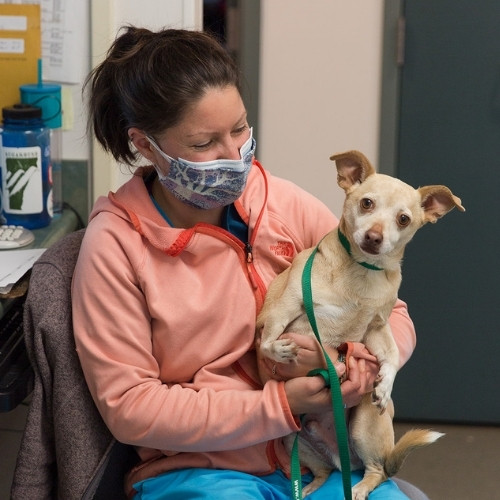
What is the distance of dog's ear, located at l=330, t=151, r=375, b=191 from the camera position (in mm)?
1539

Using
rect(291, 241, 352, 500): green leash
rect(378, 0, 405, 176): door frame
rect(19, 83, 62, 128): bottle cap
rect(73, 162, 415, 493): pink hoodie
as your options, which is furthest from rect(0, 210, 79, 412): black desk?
rect(378, 0, 405, 176): door frame

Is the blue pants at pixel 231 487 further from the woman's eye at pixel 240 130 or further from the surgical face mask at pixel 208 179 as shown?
the woman's eye at pixel 240 130

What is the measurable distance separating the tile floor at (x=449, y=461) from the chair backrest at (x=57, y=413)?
3.52 feet

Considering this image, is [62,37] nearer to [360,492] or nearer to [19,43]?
A: [19,43]

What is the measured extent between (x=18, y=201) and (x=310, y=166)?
970mm

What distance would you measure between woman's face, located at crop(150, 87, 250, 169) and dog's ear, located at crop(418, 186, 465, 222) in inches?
12.8

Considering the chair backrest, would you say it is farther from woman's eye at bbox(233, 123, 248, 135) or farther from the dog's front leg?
the dog's front leg

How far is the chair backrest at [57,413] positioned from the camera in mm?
1497

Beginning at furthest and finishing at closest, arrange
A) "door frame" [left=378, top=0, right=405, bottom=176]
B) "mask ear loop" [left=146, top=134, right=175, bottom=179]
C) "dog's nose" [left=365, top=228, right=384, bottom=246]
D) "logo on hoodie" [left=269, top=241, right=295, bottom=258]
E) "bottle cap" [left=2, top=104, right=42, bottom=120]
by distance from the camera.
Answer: "door frame" [left=378, top=0, right=405, bottom=176] < "bottle cap" [left=2, top=104, right=42, bottom=120] < "logo on hoodie" [left=269, top=241, right=295, bottom=258] < "mask ear loop" [left=146, top=134, right=175, bottom=179] < "dog's nose" [left=365, top=228, right=384, bottom=246]

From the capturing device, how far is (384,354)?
158 centimetres

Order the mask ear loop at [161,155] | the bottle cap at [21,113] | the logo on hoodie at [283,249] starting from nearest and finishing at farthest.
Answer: the mask ear loop at [161,155] → the logo on hoodie at [283,249] → the bottle cap at [21,113]

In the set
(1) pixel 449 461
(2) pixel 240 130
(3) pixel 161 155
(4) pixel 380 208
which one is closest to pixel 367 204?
(4) pixel 380 208

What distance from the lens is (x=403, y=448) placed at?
156 cm

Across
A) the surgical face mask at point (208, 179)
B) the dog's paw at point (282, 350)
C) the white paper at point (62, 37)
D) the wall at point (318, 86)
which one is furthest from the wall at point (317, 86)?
the dog's paw at point (282, 350)
